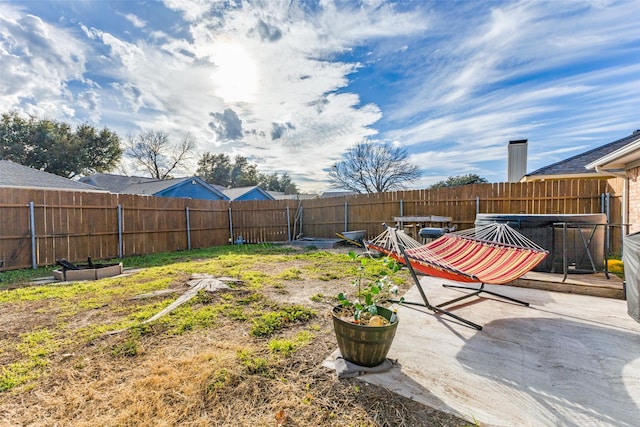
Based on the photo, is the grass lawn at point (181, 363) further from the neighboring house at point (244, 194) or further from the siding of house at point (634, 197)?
the neighboring house at point (244, 194)

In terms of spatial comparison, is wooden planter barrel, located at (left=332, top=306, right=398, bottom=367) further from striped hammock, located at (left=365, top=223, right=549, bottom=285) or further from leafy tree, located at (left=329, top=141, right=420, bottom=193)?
leafy tree, located at (left=329, top=141, right=420, bottom=193)

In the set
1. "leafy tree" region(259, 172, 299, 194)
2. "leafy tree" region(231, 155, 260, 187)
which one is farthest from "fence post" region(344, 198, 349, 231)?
"leafy tree" region(259, 172, 299, 194)

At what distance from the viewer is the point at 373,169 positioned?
2083cm

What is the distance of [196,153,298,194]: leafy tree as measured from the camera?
30.0 m

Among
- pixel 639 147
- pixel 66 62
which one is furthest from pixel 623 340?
pixel 66 62

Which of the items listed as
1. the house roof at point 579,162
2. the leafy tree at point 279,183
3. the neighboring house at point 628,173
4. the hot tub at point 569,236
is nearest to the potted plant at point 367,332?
the hot tub at point 569,236

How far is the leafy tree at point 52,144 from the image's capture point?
57.9 ft

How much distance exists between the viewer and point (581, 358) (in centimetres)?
210

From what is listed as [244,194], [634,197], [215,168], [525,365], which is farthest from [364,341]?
[215,168]

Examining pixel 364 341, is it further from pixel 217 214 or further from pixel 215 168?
pixel 215 168

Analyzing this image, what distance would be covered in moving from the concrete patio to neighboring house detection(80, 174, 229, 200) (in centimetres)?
1512

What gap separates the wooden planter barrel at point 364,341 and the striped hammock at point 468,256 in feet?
3.43

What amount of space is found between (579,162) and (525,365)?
9.63 meters

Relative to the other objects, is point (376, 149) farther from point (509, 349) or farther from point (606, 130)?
point (509, 349)
